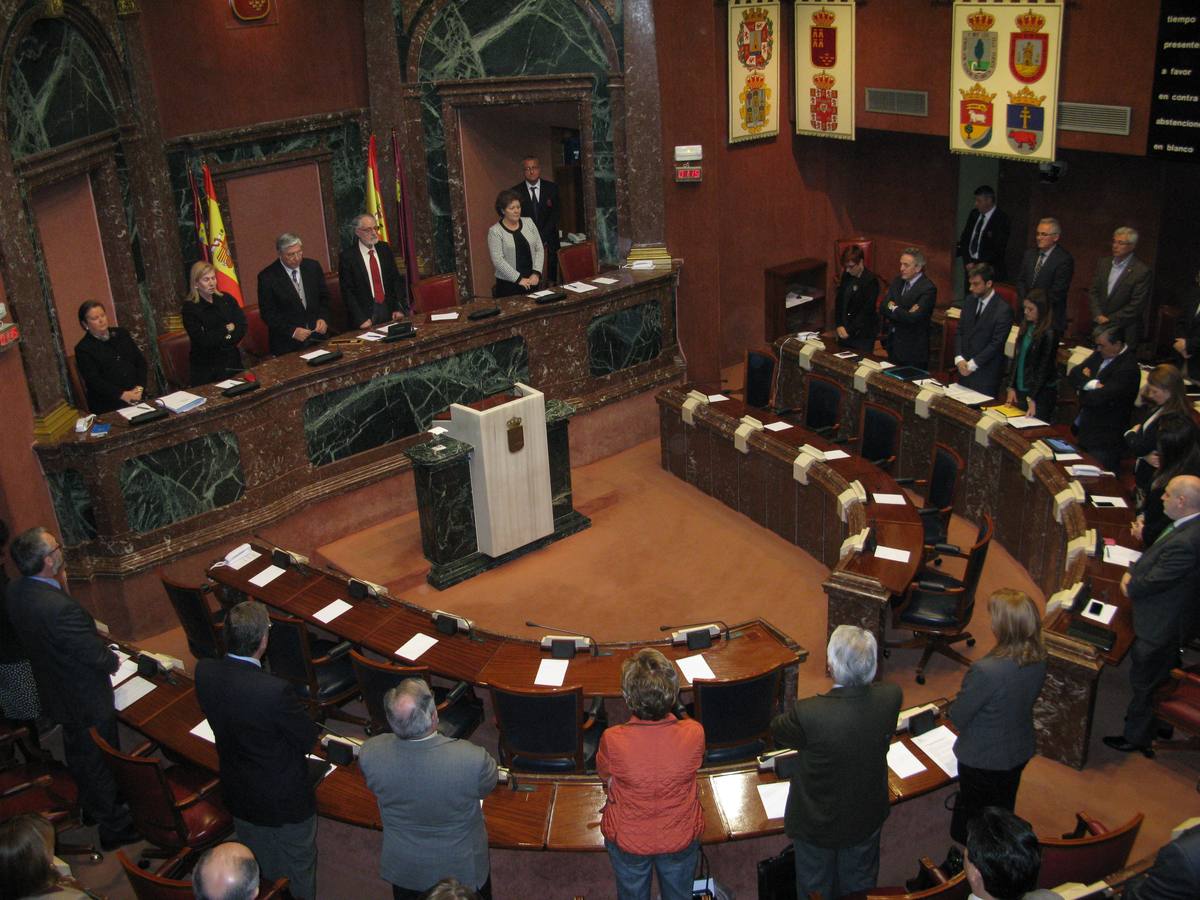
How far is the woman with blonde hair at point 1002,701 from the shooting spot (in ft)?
13.9

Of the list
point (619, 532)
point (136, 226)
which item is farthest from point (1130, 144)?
point (136, 226)

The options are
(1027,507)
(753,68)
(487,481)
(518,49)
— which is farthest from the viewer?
(753,68)

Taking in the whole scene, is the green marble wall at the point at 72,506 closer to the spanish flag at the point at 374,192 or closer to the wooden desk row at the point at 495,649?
the wooden desk row at the point at 495,649

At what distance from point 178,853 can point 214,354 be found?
3.96 meters

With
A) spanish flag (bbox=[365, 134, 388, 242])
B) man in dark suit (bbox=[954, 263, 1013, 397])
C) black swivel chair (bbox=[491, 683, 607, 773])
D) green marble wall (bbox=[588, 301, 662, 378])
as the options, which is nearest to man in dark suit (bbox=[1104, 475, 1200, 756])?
black swivel chair (bbox=[491, 683, 607, 773])

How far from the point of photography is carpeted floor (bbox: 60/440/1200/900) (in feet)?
15.5

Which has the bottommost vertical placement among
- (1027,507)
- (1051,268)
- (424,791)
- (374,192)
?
(1027,507)

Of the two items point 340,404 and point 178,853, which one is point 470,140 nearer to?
point 340,404

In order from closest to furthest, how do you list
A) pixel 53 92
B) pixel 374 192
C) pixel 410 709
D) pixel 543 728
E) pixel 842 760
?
pixel 410 709
pixel 842 760
pixel 543 728
pixel 53 92
pixel 374 192

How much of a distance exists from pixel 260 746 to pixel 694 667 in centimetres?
206

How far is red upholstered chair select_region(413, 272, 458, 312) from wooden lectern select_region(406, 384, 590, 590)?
6.12ft

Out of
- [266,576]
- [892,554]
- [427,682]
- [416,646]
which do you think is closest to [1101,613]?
[892,554]

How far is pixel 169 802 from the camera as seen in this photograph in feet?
15.5

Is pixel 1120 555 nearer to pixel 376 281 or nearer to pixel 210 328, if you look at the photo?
pixel 376 281
